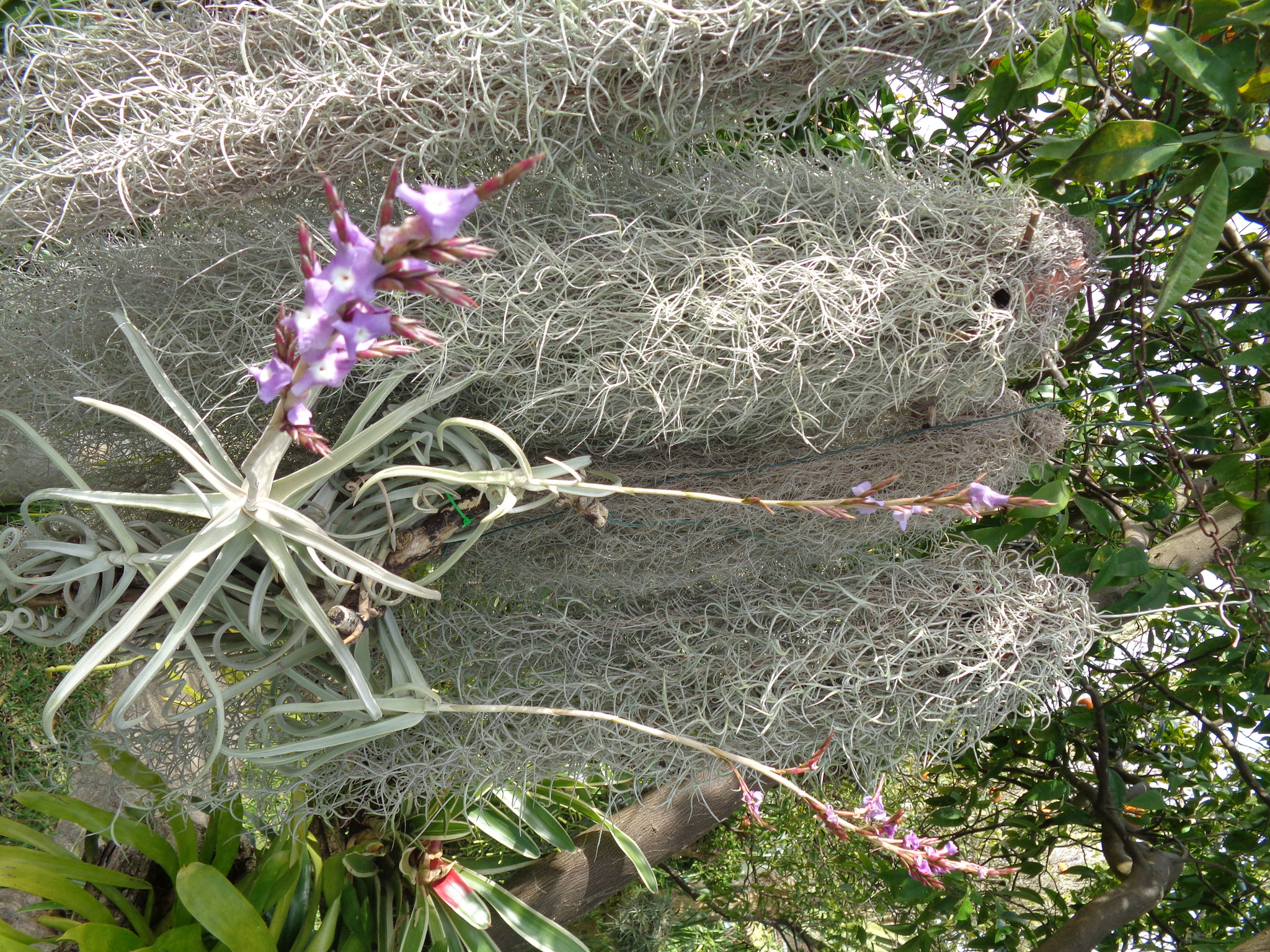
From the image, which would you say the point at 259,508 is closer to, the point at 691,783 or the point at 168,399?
the point at 168,399

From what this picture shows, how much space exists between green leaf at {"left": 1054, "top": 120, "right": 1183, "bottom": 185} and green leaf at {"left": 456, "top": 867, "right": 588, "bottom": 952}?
122cm

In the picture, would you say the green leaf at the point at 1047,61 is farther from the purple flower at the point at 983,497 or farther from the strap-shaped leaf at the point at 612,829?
the strap-shaped leaf at the point at 612,829

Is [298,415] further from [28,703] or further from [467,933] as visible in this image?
[28,703]

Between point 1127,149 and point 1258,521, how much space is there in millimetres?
479

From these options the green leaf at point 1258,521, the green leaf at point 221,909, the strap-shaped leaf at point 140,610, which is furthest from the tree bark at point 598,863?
the strap-shaped leaf at point 140,610

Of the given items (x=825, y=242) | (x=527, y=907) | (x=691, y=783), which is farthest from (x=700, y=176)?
(x=527, y=907)

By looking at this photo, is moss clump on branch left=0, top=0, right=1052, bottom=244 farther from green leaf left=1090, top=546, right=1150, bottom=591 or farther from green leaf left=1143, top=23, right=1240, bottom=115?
green leaf left=1090, top=546, right=1150, bottom=591

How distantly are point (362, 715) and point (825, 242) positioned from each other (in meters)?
0.64

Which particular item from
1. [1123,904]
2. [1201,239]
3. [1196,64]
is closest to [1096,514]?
[1201,239]

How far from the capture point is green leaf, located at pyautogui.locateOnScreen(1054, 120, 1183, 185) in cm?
67

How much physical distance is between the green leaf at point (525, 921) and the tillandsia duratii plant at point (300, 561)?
464 mm

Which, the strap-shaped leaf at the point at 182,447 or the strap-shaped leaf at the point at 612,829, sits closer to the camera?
the strap-shaped leaf at the point at 182,447

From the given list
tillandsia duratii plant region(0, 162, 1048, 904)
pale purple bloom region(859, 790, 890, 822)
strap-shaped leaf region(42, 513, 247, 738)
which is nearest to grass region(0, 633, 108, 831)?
tillandsia duratii plant region(0, 162, 1048, 904)

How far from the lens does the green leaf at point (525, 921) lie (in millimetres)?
1239
